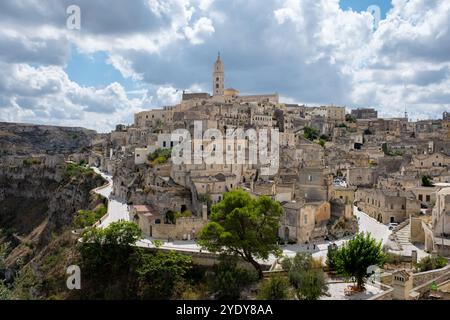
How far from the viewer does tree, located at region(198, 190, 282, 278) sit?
30.2 meters

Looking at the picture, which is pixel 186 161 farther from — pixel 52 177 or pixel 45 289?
pixel 52 177

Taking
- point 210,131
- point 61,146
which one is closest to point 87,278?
point 210,131

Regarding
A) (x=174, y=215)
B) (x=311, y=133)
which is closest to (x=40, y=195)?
(x=311, y=133)

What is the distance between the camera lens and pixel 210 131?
209 feet

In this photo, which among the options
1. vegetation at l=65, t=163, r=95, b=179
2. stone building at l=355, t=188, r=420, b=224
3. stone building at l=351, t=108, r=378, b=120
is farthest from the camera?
stone building at l=351, t=108, r=378, b=120

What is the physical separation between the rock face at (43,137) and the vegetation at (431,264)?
458 ft

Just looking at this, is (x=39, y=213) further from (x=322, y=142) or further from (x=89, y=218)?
(x=322, y=142)

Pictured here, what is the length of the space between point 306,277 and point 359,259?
3.96 m

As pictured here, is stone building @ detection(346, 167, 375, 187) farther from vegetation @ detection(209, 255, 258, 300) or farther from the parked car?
vegetation @ detection(209, 255, 258, 300)

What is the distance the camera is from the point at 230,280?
2750 cm

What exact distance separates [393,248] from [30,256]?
1930 inches

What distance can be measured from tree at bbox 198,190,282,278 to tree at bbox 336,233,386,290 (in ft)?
15.4

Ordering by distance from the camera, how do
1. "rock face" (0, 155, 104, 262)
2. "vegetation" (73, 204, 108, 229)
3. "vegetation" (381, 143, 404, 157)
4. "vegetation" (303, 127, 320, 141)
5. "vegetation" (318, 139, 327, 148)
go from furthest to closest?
"vegetation" (303, 127, 320, 141) → "vegetation" (318, 139, 327, 148) → "vegetation" (381, 143, 404, 157) → "rock face" (0, 155, 104, 262) → "vegetation" (73, 204, 108, 229)

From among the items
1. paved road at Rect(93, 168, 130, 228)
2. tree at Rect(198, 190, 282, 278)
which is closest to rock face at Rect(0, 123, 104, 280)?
paved road at Rect(93, 168, 130, 228)
